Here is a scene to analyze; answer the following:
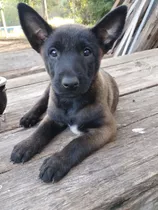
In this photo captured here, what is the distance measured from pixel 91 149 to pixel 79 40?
519 mm

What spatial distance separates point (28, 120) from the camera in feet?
6.04

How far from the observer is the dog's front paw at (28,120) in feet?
6.00

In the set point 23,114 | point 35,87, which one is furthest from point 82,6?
point 23,114

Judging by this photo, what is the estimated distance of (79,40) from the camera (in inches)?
59.2

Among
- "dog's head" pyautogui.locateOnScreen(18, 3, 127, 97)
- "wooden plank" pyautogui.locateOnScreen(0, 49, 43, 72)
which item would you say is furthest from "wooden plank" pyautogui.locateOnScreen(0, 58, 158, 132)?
"wooden plank" pyautogui.locateOnScreen(0, 49, 43, 72)

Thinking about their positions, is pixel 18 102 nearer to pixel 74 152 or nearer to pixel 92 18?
pixel 74 152

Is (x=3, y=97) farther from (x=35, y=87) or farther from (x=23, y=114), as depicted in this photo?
(x=35, y=87)

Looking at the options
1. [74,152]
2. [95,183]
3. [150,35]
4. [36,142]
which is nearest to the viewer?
[95,183]

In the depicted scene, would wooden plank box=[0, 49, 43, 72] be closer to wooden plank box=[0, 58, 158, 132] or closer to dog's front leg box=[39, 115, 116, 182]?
wooden plank box=[0, 58, 158, 132]

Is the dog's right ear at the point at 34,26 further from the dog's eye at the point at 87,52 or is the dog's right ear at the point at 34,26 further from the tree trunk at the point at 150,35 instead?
the tree trunk at the point at 150,35

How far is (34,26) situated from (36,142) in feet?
1.99

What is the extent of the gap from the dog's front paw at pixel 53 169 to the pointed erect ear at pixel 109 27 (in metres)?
0.69

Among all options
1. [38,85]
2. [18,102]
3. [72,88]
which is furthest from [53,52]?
[38,85]

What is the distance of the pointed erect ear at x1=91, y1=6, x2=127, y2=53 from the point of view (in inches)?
63.4
